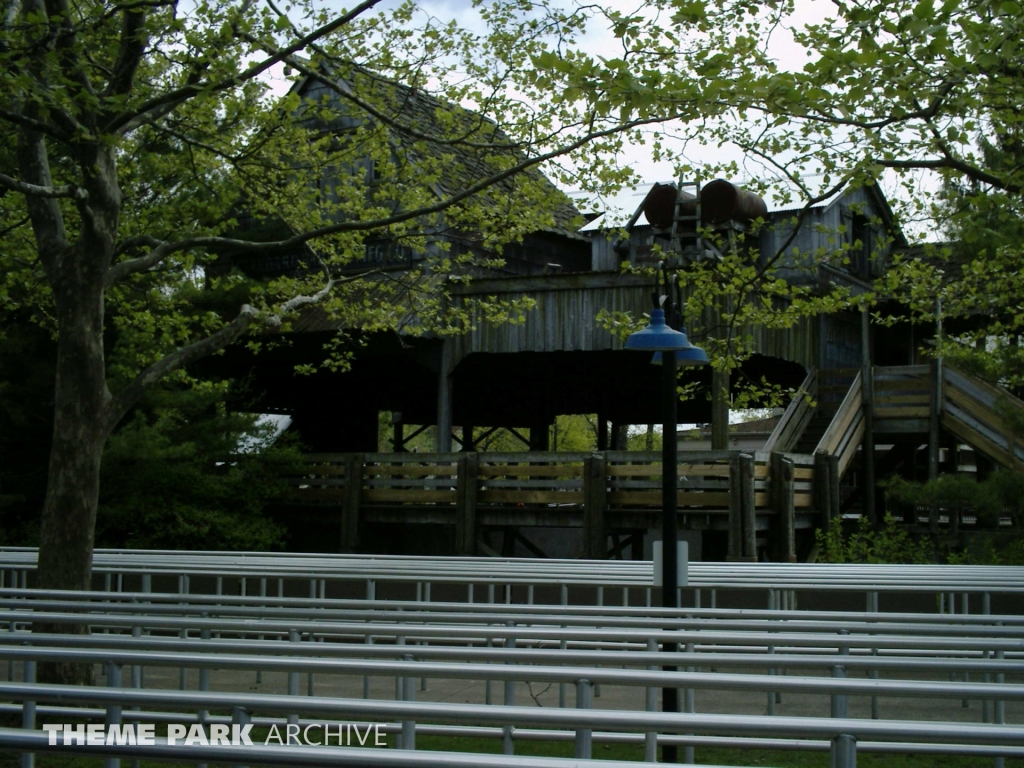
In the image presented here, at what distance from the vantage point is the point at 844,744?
305 centimetres

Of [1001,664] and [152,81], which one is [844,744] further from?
[152,81]

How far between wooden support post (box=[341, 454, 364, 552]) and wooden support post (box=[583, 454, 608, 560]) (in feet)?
14.1

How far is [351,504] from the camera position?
63.1ft

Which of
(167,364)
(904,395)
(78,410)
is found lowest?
(78,410)

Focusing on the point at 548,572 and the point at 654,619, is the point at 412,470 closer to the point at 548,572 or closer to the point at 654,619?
the point at 548,572

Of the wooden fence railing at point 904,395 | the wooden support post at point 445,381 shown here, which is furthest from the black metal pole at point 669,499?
the wooden fence railing at point 904,395

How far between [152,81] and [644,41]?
6.06 m

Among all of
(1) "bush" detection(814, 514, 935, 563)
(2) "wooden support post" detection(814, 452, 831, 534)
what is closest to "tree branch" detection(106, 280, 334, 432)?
(1) "bush" detection(814, 514, 935, 563)

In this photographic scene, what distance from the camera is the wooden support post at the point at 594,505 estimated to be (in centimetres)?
1664

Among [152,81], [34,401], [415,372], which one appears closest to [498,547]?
[415,372]

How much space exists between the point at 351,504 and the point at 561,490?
3762 mm

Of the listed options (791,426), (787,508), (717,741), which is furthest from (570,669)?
(791,426)

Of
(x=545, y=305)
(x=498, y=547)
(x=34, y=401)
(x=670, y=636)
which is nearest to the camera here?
(x=670, y=636)

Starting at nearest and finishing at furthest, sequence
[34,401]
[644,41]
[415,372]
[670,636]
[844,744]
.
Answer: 1. [844,744]
2. [670,636]
3. [644,41]
4. [34,401]
5. [415,372]
